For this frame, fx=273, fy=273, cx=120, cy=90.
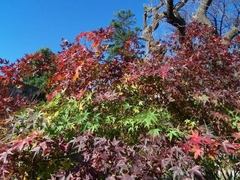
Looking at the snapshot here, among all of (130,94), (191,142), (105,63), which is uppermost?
(105,63)

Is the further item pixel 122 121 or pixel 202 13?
pixel 202 13

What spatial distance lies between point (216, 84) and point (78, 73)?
136 centimetres

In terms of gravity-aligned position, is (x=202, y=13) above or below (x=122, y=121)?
above

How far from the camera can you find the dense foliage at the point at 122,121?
1663 millimetres

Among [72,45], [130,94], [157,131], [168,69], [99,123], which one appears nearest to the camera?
[157,131]

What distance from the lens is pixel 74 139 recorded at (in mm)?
1677

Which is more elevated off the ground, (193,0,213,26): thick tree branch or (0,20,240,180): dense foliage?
(193,0,213,26): thick tree branch

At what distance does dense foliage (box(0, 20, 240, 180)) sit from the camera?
1663mm

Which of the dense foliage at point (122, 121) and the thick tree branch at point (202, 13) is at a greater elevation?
the thick tree branch at point (202, 13)

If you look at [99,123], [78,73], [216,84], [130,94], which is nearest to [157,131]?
[99,123]

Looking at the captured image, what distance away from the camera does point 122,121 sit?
76.4 inches

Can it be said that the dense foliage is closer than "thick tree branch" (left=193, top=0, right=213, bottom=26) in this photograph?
Yes

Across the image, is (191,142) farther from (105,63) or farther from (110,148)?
(105,63)

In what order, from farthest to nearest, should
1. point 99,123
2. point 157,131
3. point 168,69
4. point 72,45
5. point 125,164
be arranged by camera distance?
1. point 72,45
2. point 168,69
3. point 99,123
4. point 157,131
5. point 125,164
